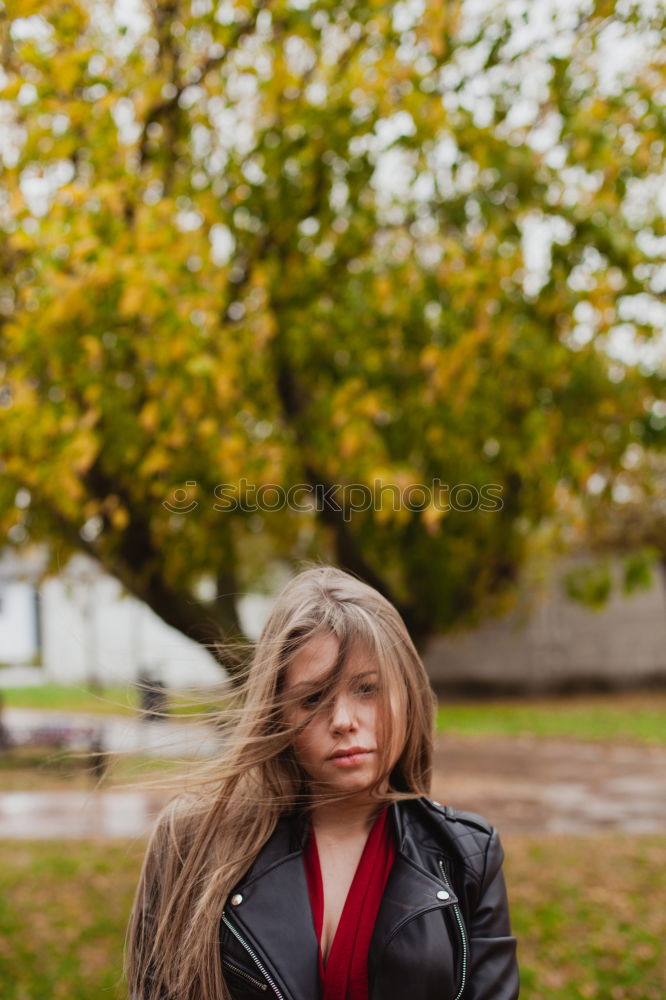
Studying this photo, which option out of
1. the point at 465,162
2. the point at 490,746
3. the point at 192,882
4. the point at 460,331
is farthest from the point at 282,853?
the point at 490,746

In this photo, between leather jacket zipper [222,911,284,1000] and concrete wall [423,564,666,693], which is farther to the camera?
concrete wall [423,564,666,693]

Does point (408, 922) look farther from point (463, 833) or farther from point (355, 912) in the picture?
point (463, 833)

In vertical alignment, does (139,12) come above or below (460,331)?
above

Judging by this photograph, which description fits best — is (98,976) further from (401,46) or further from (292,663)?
(401,46)

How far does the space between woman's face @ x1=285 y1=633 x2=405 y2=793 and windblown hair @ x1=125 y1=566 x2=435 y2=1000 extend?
0.03ft

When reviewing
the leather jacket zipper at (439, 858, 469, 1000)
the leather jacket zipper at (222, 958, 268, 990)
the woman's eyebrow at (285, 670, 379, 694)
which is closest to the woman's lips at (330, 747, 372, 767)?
the woman's eyebrow at (285, 670, 379, 694)

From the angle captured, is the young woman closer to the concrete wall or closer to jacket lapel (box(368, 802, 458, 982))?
jacket lapel (box(368, 802, 458, 982))

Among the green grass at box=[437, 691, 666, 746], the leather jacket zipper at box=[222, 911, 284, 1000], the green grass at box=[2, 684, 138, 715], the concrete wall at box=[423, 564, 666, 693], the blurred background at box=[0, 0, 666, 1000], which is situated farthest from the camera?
the concrete wall at box=[423, 564, 666, 693]

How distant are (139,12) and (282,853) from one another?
14.0 feet

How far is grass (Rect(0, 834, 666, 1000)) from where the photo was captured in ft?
16.3

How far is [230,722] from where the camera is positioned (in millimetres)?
1893

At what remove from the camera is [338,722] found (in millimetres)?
1628

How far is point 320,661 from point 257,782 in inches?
11.2

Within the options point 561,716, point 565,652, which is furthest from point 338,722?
point 565,652
